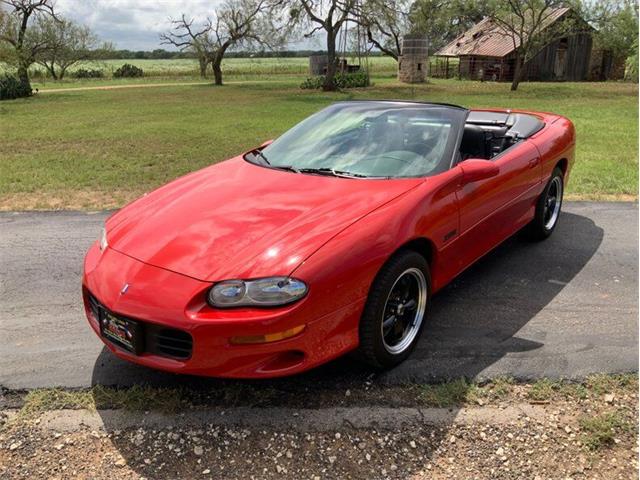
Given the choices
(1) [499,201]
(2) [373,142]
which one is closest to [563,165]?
(1) [499,201]

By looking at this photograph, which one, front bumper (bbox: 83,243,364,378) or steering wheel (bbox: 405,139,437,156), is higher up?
steering wheel (bbox: 405,139,437,156)

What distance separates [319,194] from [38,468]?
6.18 feet

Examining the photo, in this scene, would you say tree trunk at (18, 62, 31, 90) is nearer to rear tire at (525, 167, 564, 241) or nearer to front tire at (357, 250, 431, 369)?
rear tire at (525, 167, 564, 241)

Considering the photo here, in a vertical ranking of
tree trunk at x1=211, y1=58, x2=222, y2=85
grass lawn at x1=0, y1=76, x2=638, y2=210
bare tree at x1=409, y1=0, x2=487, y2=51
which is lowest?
grass lawn at x1=0, y1=76, x2=638, y2=210

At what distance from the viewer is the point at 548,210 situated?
4.96 meters

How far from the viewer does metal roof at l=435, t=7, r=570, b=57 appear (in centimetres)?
4119

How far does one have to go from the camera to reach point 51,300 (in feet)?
12.9

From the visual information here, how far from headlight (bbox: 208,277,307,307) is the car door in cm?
140

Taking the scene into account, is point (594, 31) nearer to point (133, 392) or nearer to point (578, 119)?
point (578, 119)

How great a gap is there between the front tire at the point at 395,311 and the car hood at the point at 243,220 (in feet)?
Answer: 1.12

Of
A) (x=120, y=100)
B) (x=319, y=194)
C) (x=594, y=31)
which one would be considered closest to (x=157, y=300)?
(x=319, y=194)

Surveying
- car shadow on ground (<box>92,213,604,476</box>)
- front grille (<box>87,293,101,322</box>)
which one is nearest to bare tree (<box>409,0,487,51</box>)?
car shadow on ground (<box>92,213,604,476</box>)

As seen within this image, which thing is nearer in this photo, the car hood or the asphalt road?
the car hood

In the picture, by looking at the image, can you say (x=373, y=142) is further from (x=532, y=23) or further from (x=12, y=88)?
(x=532, y=23)
